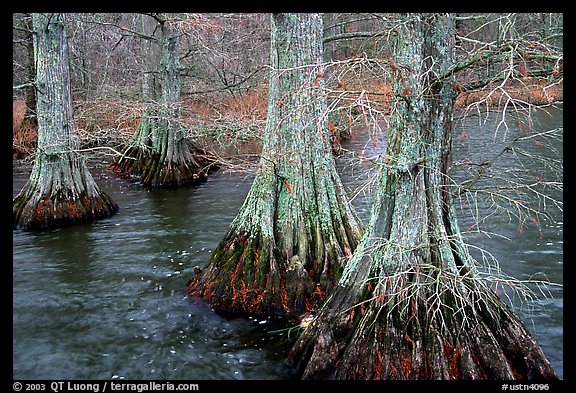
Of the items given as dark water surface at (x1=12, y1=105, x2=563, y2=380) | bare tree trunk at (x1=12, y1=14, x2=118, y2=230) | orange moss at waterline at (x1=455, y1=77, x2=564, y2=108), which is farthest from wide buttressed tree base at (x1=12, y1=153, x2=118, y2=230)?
orange moss at waterline at (x1=455, y1=77, x2=564, y2=108)

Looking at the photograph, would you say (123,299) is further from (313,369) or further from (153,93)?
(153,93)

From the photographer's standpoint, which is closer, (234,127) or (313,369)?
(313,369)

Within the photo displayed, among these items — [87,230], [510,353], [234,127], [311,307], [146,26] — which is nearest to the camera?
[510,353]

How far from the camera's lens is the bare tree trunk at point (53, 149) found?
1163 centimetres

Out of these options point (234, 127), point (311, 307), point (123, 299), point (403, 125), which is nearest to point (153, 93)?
point (234, 127)

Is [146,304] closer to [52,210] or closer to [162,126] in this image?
[52,210]

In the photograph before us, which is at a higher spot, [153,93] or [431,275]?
[153,93]

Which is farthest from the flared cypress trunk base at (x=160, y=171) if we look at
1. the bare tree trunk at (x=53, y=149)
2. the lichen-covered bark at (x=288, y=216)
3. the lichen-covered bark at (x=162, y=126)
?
the lichen-covered bark at (x=288, y=216)

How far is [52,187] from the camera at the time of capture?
1181cm

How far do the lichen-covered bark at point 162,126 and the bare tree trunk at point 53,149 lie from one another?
10.8 feet

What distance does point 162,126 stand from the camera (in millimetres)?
16359

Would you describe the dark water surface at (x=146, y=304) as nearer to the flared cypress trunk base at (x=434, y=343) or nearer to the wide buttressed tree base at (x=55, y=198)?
the wide buttressed tree base at (x=55, y=198)
